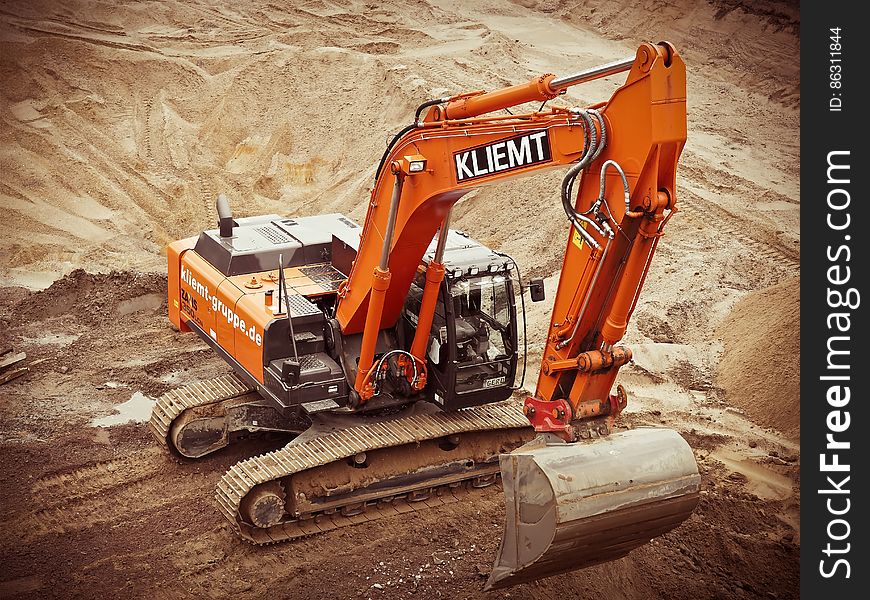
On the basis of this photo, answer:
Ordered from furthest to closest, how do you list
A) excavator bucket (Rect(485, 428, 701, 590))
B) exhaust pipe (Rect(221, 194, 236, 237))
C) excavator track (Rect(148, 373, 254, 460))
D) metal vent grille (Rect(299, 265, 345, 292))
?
exhaust pipe (Rect(221, 194, 236, 237)), excavator track (Rect(148, 373, 254, 460)), metal vent grille (Rect(299, 265, 345, 292)), excavator bucket (Rect(485, 428, 701, 590))

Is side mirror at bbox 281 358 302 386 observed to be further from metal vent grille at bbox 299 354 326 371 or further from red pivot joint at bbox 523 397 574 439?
red pivot joint at bbox 523 397 574 439

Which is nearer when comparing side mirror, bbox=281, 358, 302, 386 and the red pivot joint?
the red pivot joint

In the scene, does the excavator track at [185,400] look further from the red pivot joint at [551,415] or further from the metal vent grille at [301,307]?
the red pivot joint at [551,415]

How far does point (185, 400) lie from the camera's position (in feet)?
37.9

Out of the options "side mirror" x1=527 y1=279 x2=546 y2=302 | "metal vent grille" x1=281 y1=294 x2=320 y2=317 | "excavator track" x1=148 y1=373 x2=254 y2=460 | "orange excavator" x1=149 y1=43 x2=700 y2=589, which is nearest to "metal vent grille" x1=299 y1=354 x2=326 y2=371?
"orange excavator" x1=149 y1=43 x2=700 y2=589

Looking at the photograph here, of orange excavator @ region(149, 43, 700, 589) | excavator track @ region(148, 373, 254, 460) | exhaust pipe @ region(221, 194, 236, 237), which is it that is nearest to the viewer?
orange excavator @ region(149, 43, 700, 589)

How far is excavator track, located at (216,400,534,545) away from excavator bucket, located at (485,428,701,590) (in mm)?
2421

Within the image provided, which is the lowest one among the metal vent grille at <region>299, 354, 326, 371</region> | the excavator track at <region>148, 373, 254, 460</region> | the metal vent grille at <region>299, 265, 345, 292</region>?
the excavator track at <region>148, 373, 254, 460</region>

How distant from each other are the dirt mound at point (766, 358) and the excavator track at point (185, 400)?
5901mm

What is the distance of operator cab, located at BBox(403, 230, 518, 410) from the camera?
10469 millimetres

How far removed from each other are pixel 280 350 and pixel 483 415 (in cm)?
226

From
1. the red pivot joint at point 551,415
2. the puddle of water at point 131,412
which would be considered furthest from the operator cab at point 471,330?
the puddle of water at point 131,412

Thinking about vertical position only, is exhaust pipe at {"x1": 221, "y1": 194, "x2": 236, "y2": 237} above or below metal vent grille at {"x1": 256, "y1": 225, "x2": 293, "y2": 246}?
above

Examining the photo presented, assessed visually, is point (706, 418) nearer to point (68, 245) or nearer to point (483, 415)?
point (483, 415)
